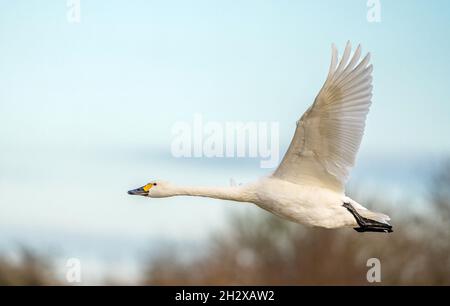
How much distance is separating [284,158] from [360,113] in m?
1.13

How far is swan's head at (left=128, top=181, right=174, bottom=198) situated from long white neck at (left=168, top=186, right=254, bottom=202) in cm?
18

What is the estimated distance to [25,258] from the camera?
21.8 m

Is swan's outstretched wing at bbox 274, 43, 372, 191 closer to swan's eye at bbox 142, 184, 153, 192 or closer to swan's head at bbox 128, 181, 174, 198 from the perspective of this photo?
swan's head at bbox 128, 181, 174, 198

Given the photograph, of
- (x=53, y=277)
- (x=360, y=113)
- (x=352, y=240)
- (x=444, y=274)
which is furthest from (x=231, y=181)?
(x=444, y=274)

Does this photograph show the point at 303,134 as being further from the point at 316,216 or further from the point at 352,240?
the point at 352,240

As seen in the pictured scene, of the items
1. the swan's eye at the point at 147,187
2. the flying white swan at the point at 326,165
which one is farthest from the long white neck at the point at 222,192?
the swan's eye at the point at 147,187

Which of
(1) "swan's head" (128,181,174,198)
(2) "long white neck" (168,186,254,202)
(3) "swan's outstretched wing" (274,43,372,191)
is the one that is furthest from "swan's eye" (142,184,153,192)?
(3) "swan's outstretched wing" (274,43,372,191)

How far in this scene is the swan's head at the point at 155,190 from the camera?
12.8 metres

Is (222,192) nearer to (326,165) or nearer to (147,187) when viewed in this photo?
(147,187)

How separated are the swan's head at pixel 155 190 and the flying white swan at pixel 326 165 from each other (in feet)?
0.94

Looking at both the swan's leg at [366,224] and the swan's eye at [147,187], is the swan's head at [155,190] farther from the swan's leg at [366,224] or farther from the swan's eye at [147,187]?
the swan's leg at [366,224]

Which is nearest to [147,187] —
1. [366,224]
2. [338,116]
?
[338,116]

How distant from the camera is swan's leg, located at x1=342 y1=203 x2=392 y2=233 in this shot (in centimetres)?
1200

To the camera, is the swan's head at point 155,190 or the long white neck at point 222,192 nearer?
the long white neck at point 222,192
